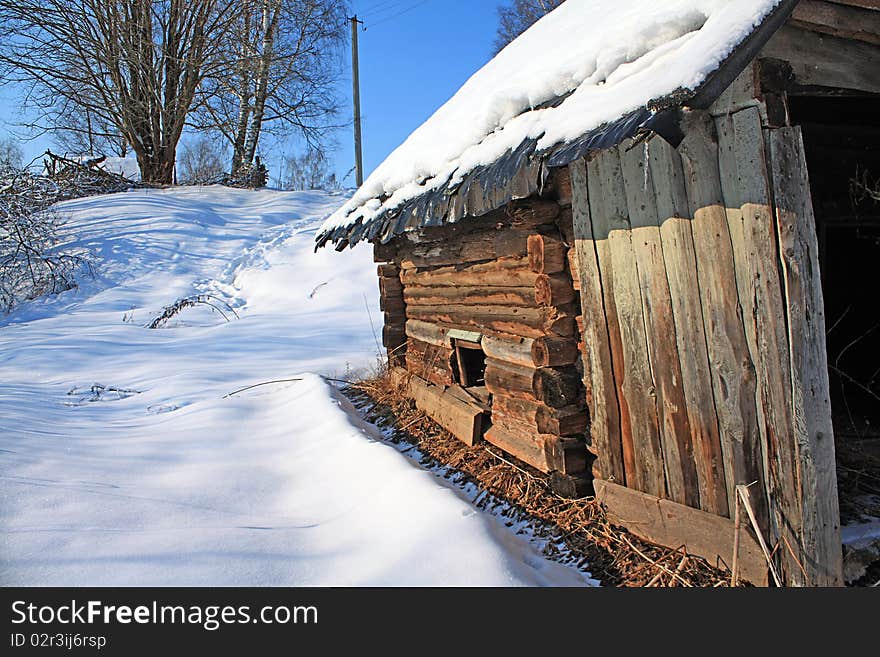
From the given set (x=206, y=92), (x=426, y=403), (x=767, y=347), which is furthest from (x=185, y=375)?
(x=206, y=92)

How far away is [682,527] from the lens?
3072mm

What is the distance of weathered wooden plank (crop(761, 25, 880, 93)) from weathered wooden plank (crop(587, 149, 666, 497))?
0.87 meters

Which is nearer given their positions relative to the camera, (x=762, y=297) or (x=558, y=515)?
(x=762, y=297)

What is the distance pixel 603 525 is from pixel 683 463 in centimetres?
79

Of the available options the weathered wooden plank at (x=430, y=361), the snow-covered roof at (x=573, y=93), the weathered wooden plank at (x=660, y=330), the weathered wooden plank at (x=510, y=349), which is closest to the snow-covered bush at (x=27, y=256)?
the weathered wooden plank at (x=430, y=361)

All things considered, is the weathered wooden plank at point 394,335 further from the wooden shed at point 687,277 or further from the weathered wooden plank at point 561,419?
the weathered wooden plank at point 561,419

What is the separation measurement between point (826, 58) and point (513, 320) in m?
2.53

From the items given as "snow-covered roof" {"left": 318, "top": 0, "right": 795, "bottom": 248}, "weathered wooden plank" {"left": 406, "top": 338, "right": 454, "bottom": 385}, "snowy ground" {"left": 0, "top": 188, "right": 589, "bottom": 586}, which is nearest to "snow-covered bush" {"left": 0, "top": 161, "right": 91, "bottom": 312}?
"snowy ground" {"left": 0, "top": 188, "right": 589, "bottom": 586}

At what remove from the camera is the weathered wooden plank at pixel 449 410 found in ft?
16.9

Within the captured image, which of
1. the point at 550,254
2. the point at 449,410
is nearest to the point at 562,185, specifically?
the point at 550,254

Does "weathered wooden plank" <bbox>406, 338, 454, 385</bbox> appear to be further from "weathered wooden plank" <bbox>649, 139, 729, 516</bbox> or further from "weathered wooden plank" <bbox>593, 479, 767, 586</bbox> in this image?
"weathered wooden plank" <bbox>649, 139, 729, 516</bbox>

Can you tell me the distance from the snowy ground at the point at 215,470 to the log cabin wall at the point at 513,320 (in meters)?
0.78

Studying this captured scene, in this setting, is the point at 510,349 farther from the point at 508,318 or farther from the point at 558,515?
the point at 558,515

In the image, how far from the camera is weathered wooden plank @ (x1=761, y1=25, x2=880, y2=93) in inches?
104
